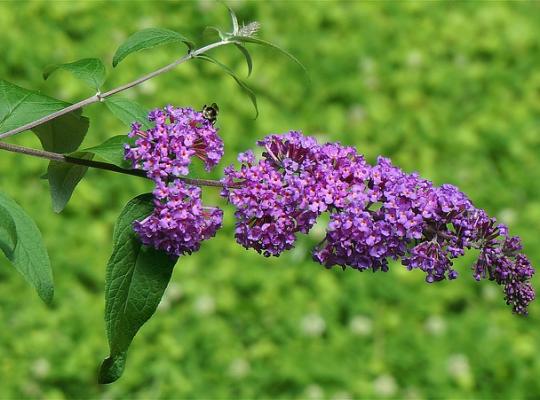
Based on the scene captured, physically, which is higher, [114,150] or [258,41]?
[258,41]

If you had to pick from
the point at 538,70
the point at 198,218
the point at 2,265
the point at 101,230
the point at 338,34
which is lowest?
the point at 198,218

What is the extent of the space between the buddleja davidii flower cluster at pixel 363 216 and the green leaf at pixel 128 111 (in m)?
0.22

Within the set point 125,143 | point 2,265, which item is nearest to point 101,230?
point 2,265

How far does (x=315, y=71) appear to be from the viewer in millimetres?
4488

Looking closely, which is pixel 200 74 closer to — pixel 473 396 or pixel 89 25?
pixel 89 25

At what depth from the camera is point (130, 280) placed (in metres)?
1.34

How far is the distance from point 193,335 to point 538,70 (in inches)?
103

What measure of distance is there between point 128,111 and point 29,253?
0.99 ft

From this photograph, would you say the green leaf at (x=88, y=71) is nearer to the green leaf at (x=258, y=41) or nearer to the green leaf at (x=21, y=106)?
the green leaf at (x=21, y=106)

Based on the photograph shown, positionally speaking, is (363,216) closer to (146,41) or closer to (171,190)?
(171,190)

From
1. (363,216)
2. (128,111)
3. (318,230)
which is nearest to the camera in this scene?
(363,216)

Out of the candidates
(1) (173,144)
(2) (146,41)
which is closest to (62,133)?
(2) (146,41)

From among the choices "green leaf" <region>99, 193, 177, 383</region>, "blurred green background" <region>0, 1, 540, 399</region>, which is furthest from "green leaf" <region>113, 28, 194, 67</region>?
"blurred green background" <region>0, 1, 540, 399</region>

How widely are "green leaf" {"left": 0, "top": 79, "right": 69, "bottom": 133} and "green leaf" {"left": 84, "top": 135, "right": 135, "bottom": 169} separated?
6.6 inches
